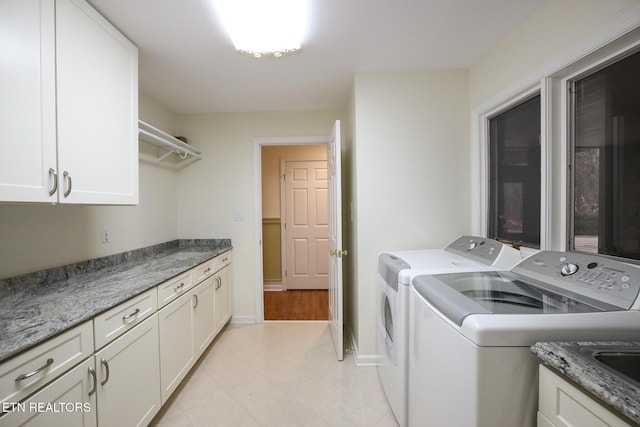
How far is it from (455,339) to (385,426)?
0.98m

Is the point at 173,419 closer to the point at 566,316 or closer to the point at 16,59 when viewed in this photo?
the point at 16,59

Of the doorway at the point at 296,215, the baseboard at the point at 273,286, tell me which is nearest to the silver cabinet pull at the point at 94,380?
the doorway at the point at 296,215

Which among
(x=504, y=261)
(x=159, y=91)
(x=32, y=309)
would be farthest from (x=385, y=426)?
(x=159, y=91)

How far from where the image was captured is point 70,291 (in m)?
1.27

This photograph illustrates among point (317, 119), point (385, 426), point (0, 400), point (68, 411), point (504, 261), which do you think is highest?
point (317, 119)

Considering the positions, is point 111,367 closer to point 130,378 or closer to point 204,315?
point 130,378

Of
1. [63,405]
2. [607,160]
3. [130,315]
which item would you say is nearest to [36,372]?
[63,405]

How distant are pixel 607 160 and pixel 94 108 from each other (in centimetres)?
249

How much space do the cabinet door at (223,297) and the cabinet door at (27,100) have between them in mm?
1550

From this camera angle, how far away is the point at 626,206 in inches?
42.9

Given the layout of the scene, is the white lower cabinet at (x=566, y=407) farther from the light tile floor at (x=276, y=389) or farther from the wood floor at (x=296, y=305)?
the wood floor at (x=296, y=305)

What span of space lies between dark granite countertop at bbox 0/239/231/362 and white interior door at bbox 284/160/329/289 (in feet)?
6.23

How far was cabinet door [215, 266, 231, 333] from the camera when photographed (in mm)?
2399

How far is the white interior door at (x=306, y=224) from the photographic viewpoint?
3.94 m
